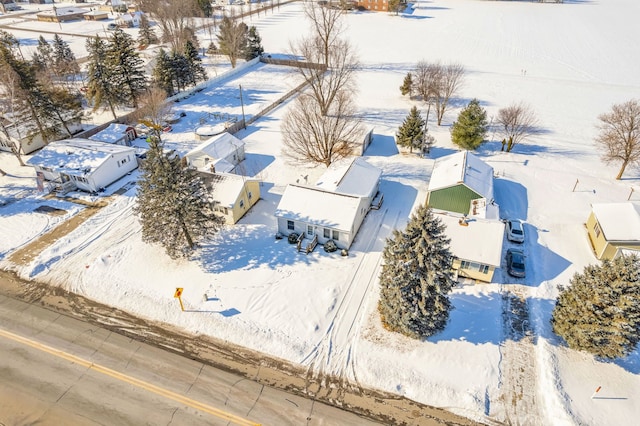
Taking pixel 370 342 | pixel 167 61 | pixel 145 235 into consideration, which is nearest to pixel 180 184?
pixel 145 235

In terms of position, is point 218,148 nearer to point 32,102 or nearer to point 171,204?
point 171,204

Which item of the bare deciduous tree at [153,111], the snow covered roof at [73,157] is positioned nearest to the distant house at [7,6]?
the bare deciduous tree at [153,111]

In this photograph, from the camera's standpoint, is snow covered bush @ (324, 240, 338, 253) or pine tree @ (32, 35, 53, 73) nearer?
snow covered bush @ (324, 240, 338, 253)

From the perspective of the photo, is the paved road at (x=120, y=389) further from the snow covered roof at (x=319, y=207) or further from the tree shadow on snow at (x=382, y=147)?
the tree shadow on snow at (x=382, y=147)

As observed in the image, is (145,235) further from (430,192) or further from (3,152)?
(3,152)

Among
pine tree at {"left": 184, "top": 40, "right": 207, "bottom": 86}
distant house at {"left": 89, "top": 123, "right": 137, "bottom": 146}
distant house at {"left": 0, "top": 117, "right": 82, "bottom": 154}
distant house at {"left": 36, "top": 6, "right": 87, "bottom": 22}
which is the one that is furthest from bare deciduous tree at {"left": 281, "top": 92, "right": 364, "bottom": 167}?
distant house at {"left": 36, "top": 6, "right": 87, "bottom": 22}

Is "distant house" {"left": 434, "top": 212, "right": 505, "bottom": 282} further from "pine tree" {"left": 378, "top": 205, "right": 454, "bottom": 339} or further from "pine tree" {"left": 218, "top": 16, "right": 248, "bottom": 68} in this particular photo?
"pine tree" {"left": 218, "top": 16, "right": 248, "bottom": 68}
